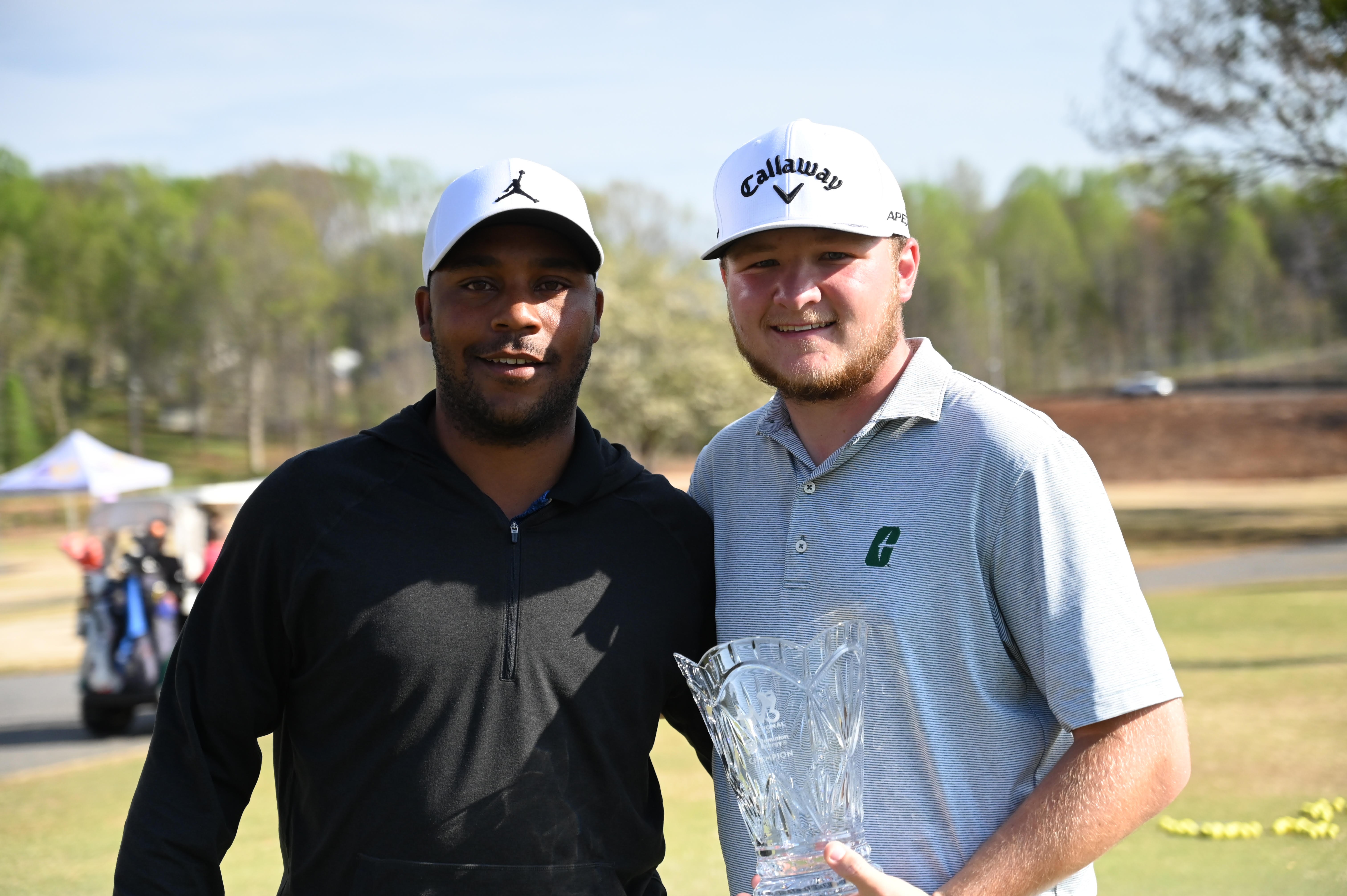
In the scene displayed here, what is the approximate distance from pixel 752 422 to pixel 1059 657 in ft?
3.38

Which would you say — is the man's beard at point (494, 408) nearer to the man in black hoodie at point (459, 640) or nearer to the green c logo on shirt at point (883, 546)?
the man in black hoodie at point (459, 640)

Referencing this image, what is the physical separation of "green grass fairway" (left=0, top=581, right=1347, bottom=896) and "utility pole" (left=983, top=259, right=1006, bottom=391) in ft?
213

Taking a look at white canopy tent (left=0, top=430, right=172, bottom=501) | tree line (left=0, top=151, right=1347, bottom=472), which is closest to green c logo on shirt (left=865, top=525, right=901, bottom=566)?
white canopy tent (left=0, top=430, right=172, bottom=501)

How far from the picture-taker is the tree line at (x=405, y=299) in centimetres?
4797

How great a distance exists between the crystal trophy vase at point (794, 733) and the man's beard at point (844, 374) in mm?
521

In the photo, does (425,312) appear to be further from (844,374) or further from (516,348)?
(844,374)

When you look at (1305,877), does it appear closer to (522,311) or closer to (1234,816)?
(1234,816)

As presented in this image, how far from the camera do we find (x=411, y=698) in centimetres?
257

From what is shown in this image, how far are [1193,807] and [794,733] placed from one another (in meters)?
5.58

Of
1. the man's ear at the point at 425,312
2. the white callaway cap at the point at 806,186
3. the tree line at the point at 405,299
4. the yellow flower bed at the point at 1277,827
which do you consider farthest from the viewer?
the tree line at the point at 405,299

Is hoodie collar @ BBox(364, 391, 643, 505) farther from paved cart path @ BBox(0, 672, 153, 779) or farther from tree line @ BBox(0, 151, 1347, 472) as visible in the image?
tree line @ BBox(0, 151, 1347, 472)

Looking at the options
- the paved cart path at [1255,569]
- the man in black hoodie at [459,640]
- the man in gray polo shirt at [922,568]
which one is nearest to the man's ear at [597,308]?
the man in black hoodie at [459,640]

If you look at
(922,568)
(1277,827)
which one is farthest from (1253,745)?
(922,568)

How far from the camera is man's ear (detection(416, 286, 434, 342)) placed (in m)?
2.96
